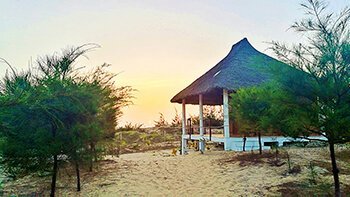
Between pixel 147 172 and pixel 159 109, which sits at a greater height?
pixel 159 109

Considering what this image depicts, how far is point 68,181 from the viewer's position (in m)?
8.84

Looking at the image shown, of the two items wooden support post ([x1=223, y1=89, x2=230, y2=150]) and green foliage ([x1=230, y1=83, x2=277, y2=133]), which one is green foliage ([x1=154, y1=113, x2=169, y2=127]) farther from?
green foliage ([x1=230, y1=83, x2=277, y2=133])

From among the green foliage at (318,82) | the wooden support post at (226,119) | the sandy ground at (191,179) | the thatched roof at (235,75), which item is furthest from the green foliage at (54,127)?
the wooden support post at (226,119)

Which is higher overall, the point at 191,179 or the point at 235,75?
the point at 235,75

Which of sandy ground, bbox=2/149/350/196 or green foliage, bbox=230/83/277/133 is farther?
green foliage, bbox=230/83/277/133

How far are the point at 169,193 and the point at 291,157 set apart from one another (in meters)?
3.75

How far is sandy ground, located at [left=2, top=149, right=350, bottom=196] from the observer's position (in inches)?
281

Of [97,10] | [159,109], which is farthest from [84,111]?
[159,109]

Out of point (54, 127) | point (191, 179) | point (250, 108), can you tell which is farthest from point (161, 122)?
point (54, 127)

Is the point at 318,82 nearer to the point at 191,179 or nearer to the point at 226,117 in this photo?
the point at 191,179

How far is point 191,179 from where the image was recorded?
845 centimetres

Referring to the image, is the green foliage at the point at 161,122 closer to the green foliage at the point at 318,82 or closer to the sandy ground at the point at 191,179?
the sandy ground at the point at 191,179

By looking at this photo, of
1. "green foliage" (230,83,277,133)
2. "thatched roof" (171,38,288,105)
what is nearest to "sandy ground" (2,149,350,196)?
"green foliage" (230,83,277,133)

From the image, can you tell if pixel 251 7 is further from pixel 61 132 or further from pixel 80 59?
pixel 61 132
